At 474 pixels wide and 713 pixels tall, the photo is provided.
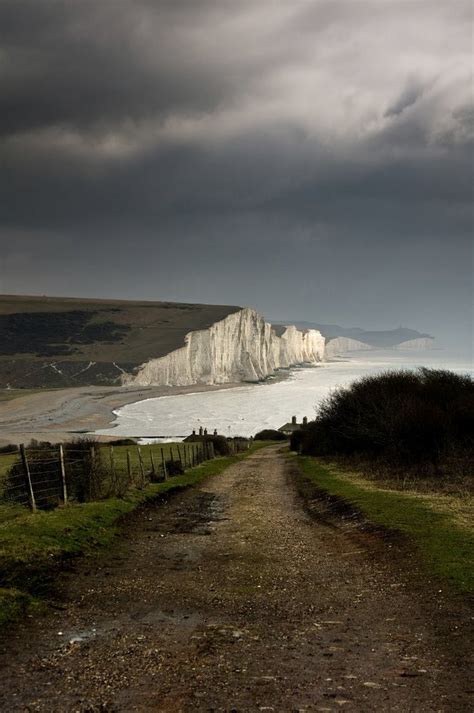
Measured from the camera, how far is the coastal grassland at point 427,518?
10.7m

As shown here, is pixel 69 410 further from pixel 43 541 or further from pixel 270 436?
pixel 43 541

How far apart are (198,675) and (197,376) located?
527 ft

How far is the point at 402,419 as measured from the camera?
29.3 meters

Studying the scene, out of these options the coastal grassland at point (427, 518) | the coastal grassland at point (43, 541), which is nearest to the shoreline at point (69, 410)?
the coastal grassland at point (427, 518)

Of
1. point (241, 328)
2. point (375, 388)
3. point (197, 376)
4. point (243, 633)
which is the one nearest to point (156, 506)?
point (243, 633)

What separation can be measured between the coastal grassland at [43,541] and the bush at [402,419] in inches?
570

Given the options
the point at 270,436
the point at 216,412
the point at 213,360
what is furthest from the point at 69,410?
the point at 213,360

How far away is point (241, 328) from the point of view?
191500mm

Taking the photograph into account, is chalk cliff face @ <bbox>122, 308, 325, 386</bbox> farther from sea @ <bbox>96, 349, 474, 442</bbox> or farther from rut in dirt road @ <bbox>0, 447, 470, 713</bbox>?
rut in dirt road @ <bbox>0, 447, 470, 713</bbox>

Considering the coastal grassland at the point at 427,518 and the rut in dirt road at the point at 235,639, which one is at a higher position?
the rut in dirt road at the point at 235,639

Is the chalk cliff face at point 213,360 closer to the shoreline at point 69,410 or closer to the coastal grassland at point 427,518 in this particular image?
the shoreline at point 69,410

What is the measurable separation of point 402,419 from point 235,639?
23.4 m

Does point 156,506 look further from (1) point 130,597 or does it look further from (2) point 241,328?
(2) point 241,328

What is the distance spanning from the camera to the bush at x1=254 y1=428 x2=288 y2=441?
76500 millimetres
